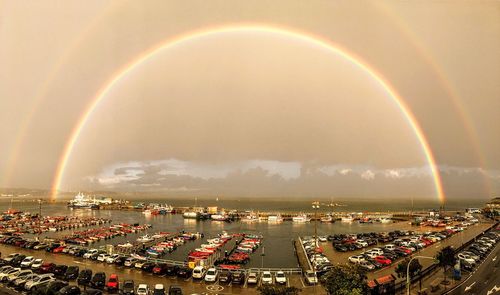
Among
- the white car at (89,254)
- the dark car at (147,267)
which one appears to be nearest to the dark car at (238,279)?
the dark car at (147,267)

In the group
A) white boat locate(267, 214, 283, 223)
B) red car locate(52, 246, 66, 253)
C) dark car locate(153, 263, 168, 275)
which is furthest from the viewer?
white boat locate(267, 214, 283, 223)

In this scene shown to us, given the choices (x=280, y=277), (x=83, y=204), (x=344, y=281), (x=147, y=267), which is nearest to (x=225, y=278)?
(x=280, y=277)

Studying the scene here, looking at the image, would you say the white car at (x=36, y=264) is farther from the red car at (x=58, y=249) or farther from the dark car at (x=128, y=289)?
the dark car at (x=128, y=289)

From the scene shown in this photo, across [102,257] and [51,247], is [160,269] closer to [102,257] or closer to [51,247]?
[102,257]

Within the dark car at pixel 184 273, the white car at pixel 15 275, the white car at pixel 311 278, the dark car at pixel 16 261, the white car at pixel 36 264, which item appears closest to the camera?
the white car at pixel 15 275

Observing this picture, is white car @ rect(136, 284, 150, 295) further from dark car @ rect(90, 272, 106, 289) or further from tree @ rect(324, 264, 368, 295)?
tree @ rect(324, 264, 368, 295)

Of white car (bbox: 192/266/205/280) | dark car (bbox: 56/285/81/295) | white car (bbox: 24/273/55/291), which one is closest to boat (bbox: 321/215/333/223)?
white car (bbox: 192/266/205/280)

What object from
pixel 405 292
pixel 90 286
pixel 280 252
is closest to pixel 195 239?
pixel 280 252
